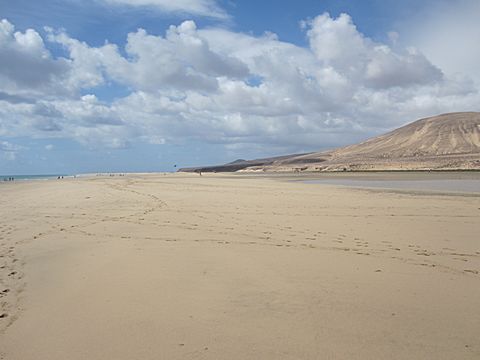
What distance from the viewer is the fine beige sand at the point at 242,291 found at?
414 cm

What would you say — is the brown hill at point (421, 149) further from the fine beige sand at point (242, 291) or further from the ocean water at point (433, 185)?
the fine beige sand at point (242, 291)

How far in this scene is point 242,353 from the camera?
396 centimetres

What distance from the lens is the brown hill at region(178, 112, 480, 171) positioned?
229 ft

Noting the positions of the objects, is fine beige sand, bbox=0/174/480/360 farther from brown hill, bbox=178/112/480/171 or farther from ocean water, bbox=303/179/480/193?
brown hill, bbox=178/112/480/171

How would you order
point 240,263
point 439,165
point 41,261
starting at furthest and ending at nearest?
point 439,165 < point 41,261 < point 240,263

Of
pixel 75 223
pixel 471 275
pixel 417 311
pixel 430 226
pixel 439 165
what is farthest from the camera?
pixel 439 165

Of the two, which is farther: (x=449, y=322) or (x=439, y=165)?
(x=439, y=165)

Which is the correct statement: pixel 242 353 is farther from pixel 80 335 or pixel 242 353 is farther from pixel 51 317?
pixel 51 317

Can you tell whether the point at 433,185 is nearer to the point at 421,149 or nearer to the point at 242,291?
the point at 242,291

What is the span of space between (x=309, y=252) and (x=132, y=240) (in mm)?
4793

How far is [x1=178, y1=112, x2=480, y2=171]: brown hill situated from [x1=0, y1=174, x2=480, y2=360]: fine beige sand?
2456 inches

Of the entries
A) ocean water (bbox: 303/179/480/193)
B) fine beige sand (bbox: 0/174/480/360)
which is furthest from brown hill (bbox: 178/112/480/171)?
fine beige sand (bbox: 0/174/480/360)

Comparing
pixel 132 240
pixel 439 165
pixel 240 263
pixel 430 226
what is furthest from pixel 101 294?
pixel 439 165

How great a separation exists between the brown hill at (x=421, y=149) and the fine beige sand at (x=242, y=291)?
205ft
